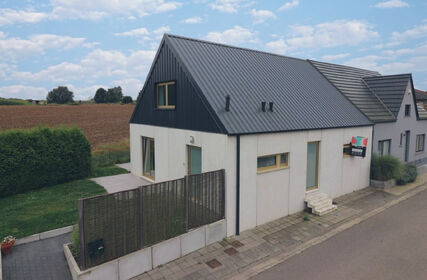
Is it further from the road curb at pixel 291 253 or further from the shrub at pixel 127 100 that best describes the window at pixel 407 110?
the shrub at pixel 127 100

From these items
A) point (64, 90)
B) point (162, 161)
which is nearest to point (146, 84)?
point (162, 161)

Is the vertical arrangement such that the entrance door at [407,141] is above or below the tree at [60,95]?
below

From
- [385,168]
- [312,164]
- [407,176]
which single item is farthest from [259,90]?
[407,176]

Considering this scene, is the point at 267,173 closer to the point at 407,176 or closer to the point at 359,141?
the point at 359,141

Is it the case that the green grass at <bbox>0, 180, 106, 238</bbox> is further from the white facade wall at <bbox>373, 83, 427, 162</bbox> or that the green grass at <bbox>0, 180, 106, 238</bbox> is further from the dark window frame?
the white facade wall at <bbox>373, 83, 427, 162</bbox>

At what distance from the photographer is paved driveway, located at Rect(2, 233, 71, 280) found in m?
6.79

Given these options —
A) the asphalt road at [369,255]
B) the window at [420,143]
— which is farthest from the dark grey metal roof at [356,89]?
the asphalt road at [369,255]

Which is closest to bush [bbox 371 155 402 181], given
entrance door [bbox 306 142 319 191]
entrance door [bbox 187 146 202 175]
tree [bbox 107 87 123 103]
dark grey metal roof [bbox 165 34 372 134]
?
dark grey metal roof [bbox 165 34 372 134]

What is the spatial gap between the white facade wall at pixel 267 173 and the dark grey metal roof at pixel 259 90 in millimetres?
492

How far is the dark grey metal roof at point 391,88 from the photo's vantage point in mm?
16391

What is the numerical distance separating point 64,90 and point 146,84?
3199 inches

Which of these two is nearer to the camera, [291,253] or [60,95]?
[291,253]

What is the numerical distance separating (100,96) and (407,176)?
82749 millimetres

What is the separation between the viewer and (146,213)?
6992mm
